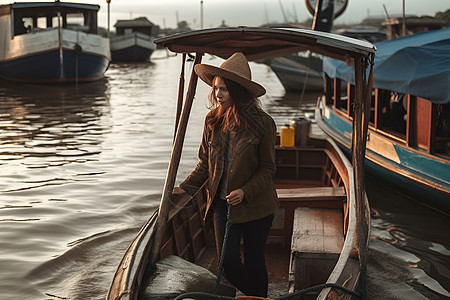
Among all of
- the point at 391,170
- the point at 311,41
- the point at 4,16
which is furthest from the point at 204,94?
the point at 311,41

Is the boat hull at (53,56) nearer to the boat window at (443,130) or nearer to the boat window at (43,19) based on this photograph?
the boat window at (43,19)

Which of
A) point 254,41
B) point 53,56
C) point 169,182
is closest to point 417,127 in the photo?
point 254,41

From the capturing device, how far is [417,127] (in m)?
7.86

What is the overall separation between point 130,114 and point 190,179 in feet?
48.5

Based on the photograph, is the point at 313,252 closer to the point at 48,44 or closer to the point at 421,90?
the point at 421,90

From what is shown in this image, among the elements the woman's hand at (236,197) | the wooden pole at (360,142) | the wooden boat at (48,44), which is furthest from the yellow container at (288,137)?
the wooden boat at (48,44)

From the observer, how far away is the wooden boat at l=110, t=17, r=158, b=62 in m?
45.6

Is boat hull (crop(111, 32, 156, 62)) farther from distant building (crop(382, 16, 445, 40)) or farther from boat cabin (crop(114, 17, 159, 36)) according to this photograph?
distant building (crop(382, 16, 445, 40))

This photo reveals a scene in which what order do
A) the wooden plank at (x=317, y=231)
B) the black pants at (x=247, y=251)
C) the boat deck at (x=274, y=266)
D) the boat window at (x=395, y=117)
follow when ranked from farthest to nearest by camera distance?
the boat window at (x=395, y=117), the boat deck at (x=274, y=266), the wooden plank at (x=317, y=231), the black pants at (x=247, y=251)

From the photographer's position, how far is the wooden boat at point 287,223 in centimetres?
393

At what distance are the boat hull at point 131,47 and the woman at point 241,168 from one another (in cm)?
4277

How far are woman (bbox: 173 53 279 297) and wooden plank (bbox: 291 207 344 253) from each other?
125 centimetres

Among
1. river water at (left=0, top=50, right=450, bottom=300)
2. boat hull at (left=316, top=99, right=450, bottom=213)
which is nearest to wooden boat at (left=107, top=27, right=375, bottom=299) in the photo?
river water at (left=0, top=50, right=450, bottom=300)

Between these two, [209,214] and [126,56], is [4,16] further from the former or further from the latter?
[209,214]
